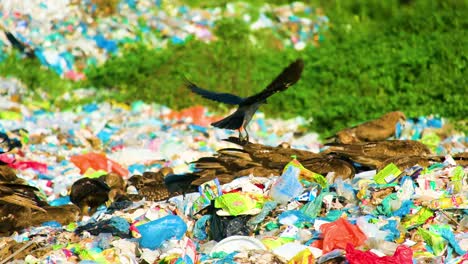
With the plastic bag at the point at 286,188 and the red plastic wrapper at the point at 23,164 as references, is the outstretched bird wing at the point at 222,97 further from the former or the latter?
the red plastic wrapper at the point at 23,164

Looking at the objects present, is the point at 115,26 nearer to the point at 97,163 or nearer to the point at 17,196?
the point at 97,163

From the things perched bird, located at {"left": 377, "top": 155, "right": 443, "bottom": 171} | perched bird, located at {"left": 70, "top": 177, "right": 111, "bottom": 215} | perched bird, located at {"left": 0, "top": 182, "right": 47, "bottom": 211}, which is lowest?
perched bird, located at {"left": 70, "top": 177, "right": 111, "bottom": 215}

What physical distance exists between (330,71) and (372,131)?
252 cm

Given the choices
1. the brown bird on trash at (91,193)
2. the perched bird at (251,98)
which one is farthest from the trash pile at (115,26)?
the perched bird at (251,98)

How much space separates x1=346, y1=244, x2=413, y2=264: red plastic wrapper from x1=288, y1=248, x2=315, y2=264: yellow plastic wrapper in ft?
0.59

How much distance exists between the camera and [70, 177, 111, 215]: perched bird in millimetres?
5883

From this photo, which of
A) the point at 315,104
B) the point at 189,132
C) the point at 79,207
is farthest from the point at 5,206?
the point at 315,104

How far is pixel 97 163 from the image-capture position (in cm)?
728

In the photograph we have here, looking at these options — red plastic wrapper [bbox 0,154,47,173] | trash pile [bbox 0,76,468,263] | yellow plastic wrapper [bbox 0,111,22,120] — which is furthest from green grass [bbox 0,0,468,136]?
trash pile [bbox 0,76,468,263]

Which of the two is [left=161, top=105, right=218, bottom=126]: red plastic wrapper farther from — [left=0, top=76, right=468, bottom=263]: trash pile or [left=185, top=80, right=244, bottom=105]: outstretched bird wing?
[left=185, top=80, right=244, bottom=105]: outstretched bird wing

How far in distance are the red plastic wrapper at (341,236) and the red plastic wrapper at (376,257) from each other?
0.52 feet

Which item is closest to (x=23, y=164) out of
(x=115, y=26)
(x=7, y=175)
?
(x=7, y=175)

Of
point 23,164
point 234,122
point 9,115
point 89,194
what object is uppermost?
point 234,122

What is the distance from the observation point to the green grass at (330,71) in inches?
356
